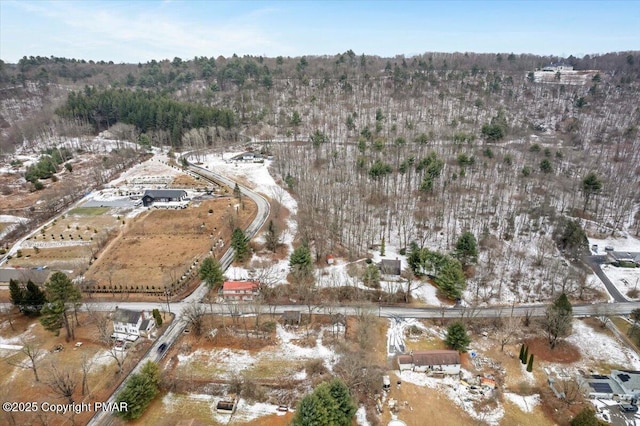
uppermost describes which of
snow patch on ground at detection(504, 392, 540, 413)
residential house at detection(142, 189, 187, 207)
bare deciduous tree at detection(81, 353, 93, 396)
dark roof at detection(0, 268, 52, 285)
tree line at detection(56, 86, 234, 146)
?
tree line at detection(56, 86, 234, 146)

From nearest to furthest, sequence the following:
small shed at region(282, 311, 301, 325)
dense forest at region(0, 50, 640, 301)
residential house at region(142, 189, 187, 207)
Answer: small shed at region(282, 311, 301, 325)
dense forest at region(0, 50, 640, 301)
residential house at region(142, 189, 187, 207)

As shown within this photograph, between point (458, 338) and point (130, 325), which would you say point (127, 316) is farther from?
point (458, 338)

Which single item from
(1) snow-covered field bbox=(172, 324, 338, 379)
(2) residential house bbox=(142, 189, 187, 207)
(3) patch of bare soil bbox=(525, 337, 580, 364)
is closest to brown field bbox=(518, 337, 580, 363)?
(3) patch of bare soil bbox=(525, 337, 580, 364)

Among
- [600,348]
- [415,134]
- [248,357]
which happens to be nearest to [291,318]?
[248,357]

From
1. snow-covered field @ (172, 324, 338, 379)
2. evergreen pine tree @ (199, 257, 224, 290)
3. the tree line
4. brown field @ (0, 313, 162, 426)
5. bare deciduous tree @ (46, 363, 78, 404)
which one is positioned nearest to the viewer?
bare deciduous tree @ (46, 363, 78, 404)

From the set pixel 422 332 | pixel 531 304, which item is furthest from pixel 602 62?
pixel 422 332

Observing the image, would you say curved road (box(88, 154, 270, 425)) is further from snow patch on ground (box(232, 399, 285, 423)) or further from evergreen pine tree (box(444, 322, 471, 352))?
evergreen pine tree (box(444, 322, 471, 352))

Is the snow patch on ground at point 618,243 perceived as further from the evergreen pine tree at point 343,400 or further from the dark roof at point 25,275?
the dark roof at point 25,275

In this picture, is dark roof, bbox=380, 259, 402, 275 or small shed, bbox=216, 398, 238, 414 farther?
dark roof, bbox=380, 259, 402, 275
